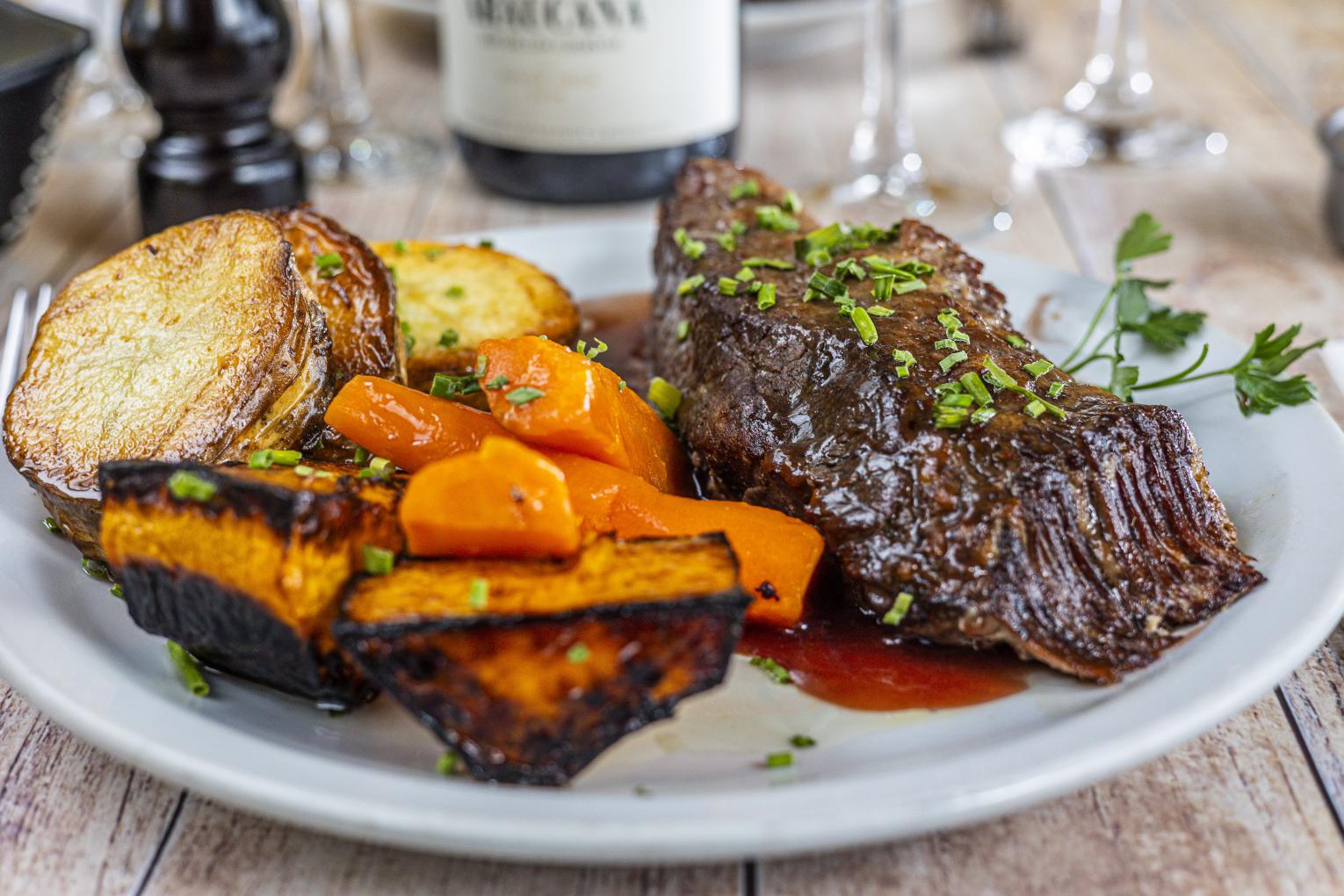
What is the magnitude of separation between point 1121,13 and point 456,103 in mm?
2428

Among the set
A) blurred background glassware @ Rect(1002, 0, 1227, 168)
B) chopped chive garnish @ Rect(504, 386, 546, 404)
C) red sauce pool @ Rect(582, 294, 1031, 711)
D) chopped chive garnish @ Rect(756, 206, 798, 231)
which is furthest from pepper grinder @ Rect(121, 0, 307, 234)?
blurred background glassware @ Rect(1002, 0, 1227, 168)

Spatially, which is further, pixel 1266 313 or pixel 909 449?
pixel 1266 313

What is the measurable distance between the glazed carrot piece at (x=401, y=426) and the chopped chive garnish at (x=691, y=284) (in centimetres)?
56

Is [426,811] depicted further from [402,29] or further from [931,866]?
[402,29]

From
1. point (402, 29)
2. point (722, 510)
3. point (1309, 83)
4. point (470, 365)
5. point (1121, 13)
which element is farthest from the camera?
point (402, 29)

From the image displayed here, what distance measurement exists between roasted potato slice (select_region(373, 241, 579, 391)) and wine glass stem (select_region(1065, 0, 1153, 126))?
9.30 feet

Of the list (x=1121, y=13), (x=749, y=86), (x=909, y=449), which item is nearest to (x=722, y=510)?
(x=909, y=449)

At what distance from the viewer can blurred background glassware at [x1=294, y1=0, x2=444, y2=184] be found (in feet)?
15.4

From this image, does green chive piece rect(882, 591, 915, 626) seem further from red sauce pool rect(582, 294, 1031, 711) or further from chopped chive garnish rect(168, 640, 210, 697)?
chopped chive garnish rect(168, 640, 210, 697)

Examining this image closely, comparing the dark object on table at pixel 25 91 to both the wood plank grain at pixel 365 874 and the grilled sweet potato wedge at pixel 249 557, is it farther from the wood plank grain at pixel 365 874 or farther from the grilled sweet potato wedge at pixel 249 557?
the wood plank grain at pixel 365 874

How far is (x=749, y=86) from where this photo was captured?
575 cm

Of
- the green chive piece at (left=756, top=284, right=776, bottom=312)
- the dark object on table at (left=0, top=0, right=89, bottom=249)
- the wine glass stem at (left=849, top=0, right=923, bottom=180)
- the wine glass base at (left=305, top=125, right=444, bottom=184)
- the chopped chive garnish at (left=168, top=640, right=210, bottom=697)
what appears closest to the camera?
the chopped chive garnish at (left=168, top=640, right=210, bottom=697)

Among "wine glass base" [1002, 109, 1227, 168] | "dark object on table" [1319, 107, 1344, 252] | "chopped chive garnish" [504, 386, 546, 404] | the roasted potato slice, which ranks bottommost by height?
"wine glass base" [1002, 109, 1227, 168]

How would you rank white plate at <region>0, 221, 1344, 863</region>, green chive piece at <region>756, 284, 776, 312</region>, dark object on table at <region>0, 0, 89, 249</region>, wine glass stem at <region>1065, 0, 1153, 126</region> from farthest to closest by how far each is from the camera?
wine glass stem at <region>1065, 0, 1153, 126</region> < dark object on table at <region>0, 0, 89, 249</region> < green chive piece at <region>756, 284, 776, 312</region> < white plate at <region>0, 221, 1344, 863</region>
